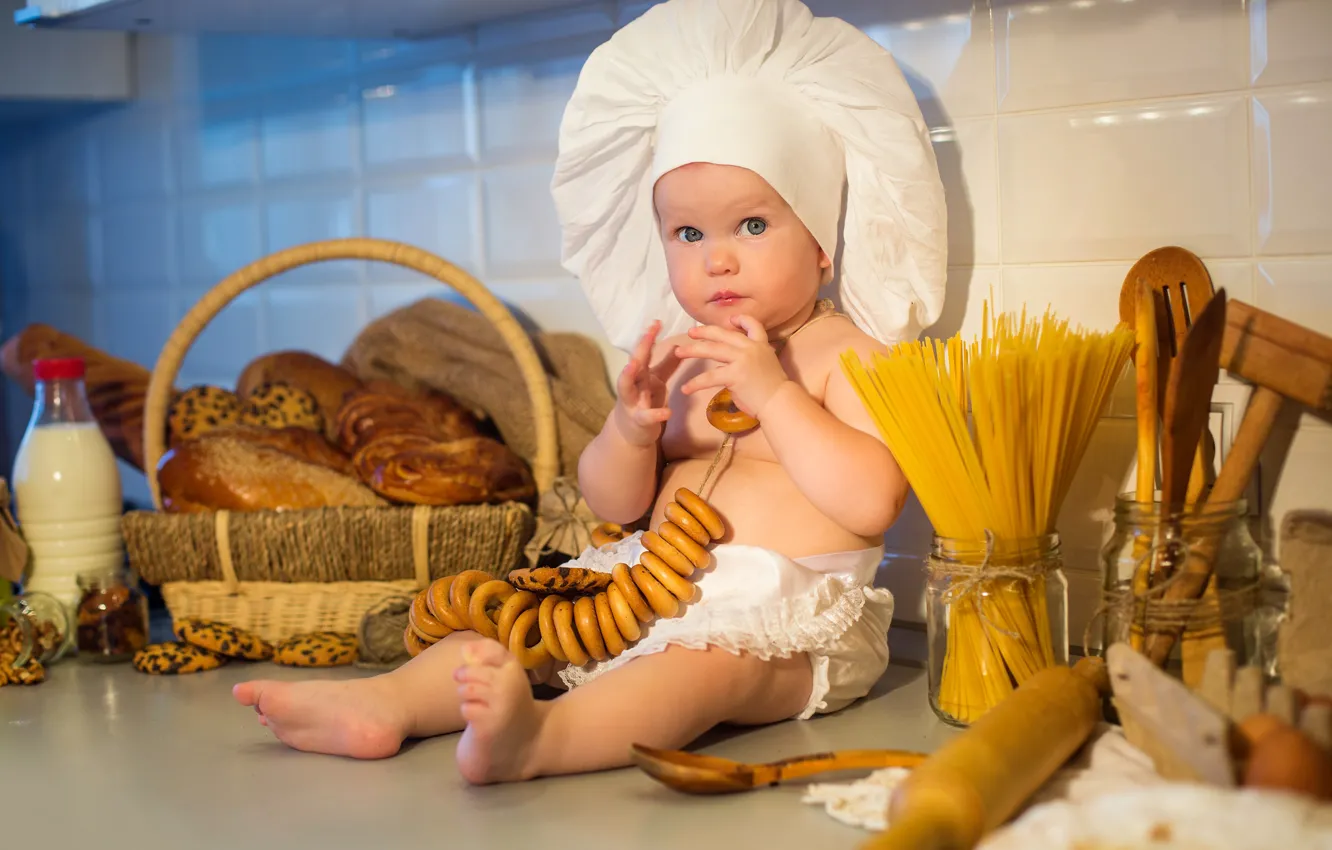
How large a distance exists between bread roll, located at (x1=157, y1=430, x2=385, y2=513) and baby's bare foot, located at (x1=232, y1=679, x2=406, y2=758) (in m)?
0.33

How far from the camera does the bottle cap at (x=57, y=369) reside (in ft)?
4.07

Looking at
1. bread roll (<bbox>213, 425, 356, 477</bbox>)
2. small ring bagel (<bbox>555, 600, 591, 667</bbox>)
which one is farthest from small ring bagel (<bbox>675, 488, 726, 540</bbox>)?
bread roll (<bbox>213, 425, 356, 477</bbox>)

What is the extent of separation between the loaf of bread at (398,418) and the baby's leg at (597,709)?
467 millimetres

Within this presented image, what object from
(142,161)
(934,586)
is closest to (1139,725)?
(934,586)

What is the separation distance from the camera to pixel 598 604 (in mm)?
888

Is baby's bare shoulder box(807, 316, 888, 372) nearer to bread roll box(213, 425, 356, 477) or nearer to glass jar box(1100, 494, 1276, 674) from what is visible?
glass jar box(1100, 494, 1276, 674)

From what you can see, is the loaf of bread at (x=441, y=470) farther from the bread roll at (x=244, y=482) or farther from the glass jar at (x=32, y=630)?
the glass jar at (x=32, y=630)

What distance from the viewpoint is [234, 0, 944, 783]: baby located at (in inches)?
33.1

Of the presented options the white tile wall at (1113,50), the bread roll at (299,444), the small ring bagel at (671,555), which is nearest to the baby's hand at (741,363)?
the small ring bagel at (671,555)

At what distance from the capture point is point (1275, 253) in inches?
36.8

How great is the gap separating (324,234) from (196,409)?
1.29 ft

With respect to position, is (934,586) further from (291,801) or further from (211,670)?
(211,670)

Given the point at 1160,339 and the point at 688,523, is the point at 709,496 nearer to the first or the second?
the point at 688,523

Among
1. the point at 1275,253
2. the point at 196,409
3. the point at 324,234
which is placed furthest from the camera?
the point at 324,234
